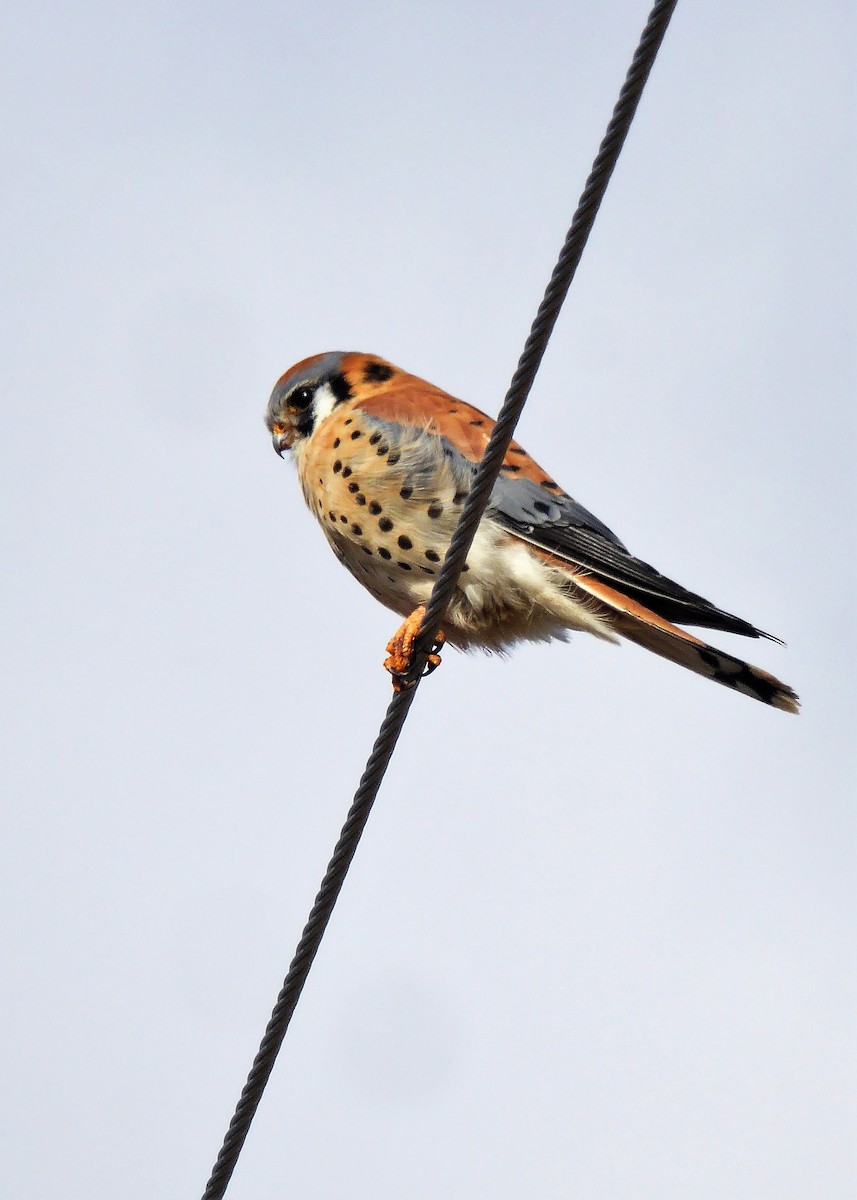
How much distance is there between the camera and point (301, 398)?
4766mm

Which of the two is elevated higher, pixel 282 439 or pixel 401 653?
pixel 282 439

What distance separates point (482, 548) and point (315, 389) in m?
1.17

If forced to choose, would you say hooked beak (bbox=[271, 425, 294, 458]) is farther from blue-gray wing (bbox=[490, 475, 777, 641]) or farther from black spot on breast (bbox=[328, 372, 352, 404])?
blue-gray wing (bbox=[490, 475, 777, 641])

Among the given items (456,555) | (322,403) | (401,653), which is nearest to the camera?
(456,555)

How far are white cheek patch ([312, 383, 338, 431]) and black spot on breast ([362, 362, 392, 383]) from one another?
0.40 ft

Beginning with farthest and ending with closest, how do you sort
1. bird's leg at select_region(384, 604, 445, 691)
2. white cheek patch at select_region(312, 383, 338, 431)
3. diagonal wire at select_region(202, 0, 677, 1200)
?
white cheek patch at select_region(312, 383, 338, 431) → bird's leg at select_region(384, 604, 445, 691) → diagonal wire at select_region(202, 0, 677, 1200)

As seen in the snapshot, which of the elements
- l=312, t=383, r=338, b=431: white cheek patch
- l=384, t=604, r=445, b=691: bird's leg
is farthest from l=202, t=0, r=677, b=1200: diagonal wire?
l=312, t=383, r=338, b=431: white cheek patch

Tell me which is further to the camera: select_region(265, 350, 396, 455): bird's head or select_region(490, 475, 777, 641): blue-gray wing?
select_region(265, 350, 396, 455): bird's head

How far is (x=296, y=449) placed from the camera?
464 centimetres

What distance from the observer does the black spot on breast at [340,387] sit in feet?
15.3

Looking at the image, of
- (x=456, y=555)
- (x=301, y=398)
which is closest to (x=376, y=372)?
(x=301, y=398)

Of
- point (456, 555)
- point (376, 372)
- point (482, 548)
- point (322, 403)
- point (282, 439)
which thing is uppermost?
point (376, 372)

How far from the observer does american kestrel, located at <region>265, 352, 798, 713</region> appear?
3.72m

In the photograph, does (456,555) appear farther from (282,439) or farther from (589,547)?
(282,439)
